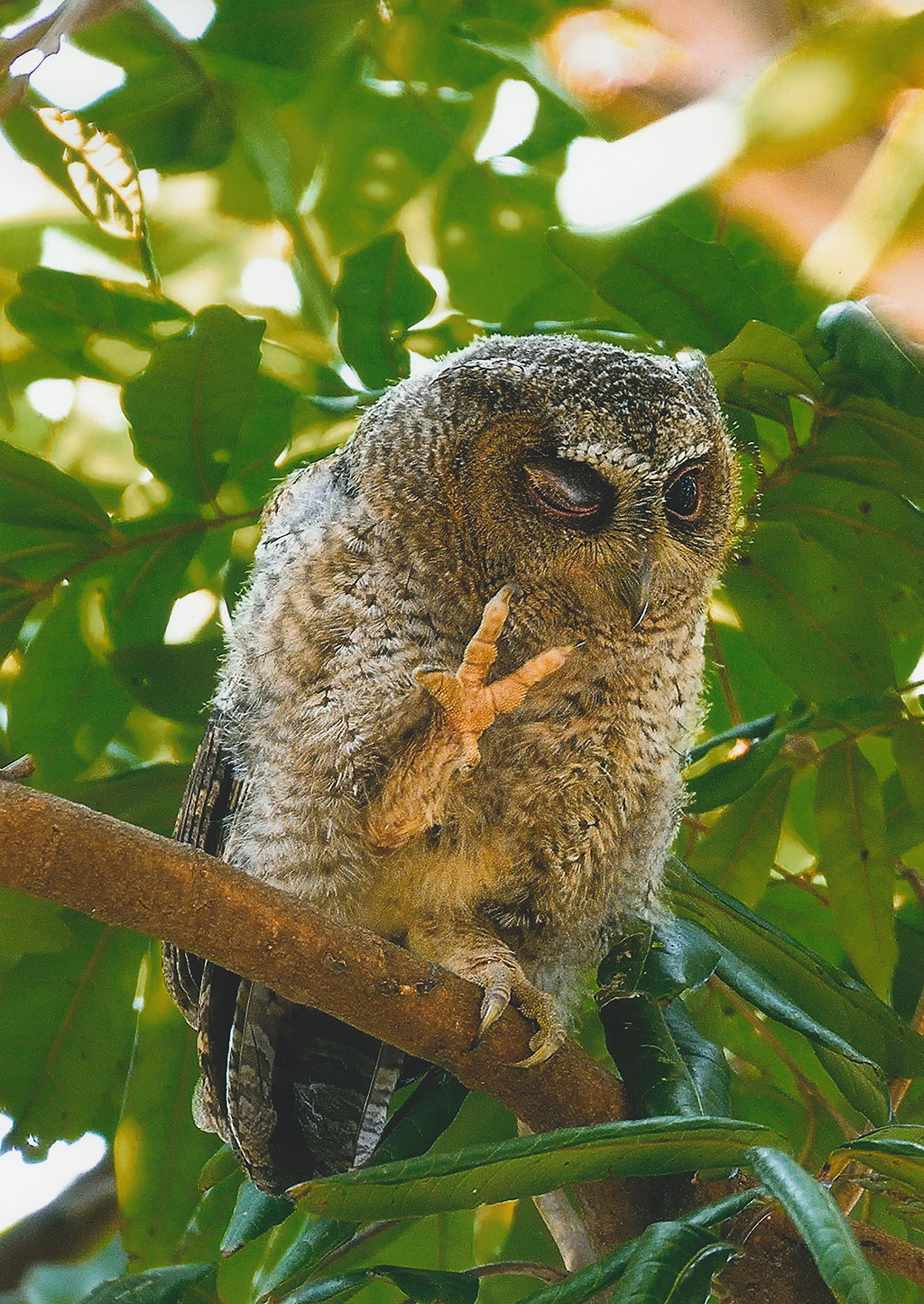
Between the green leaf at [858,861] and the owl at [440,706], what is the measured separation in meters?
0.20

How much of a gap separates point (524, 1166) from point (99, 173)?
4.59 ft

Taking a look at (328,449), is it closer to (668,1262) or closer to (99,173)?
(99,173)

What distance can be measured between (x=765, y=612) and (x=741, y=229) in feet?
1.82

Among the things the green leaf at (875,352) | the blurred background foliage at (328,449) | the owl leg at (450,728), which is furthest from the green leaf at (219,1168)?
the green leaf at (875,352)

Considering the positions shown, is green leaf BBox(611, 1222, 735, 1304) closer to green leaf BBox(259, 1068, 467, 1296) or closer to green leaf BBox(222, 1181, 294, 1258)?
green leaf BBox(259, 1068, 467, 1296)

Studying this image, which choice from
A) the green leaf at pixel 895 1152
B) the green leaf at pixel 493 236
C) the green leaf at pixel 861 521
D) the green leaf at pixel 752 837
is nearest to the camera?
the green leaf at pixel 895 1152

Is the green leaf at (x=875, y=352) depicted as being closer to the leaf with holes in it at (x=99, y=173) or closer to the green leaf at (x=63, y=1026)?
the leaf with holes in it at (x=99, y=173)

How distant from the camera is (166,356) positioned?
1.62 m

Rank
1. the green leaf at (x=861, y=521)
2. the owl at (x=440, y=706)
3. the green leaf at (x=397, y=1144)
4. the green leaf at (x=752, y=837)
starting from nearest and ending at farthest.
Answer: the green leaf at (x=397, y=1144), the owl at (x=440, y=706), the green leaf at (x=861, y=521), the green leaf at (x=752, y=837)

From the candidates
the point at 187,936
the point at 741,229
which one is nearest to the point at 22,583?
the point at 187,936

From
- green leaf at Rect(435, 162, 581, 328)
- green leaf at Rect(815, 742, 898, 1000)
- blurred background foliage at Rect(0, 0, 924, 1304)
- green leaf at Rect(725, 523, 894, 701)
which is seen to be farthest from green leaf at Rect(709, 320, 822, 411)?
green leaf at Rect(435, 162, 581, 328)

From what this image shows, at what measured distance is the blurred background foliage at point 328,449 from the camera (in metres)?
1.52

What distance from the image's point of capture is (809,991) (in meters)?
1.54

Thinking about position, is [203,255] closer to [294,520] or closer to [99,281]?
[99,281]
